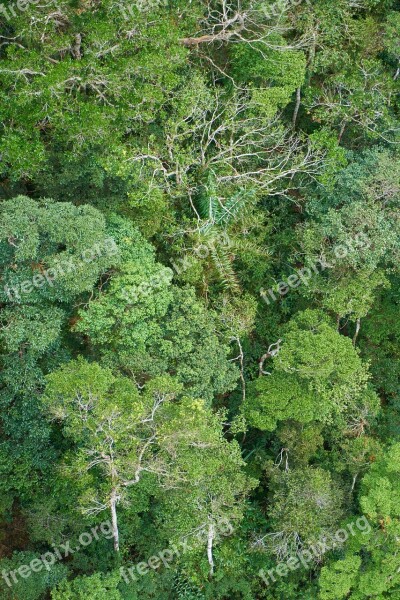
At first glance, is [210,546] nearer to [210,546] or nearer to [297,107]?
[210,546]

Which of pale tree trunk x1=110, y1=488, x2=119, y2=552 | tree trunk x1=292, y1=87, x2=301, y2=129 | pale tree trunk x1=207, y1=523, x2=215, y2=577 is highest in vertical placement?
tree trunk x1=292, y1=87, x2=301, y2=129

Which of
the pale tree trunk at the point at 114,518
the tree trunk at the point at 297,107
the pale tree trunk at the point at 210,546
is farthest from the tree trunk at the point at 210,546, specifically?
the tree trunk at the point at 297,107

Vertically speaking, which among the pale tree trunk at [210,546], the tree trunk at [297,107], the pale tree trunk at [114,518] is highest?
the tree trunk at [297,107]

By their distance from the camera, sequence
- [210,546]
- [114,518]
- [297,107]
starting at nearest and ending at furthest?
1. [114,518]
2. [210,546]
3. [297,107]

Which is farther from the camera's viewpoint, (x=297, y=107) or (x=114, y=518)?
(x=297, y=107)

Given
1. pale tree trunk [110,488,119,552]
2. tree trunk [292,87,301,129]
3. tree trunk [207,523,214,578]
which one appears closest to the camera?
pale tree trunk [110,488,119,552]

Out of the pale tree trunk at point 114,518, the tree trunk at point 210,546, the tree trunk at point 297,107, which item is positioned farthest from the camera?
the tree trunk at point 297,107

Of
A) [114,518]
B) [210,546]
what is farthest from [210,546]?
[114,518]

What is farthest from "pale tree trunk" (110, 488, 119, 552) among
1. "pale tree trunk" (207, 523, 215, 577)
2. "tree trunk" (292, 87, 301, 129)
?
"tree trunk" (292, 87, 301, 129)

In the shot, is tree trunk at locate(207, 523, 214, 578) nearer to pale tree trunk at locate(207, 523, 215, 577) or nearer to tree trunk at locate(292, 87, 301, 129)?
pale tree trunk at locate(207, 523, 215, 577)

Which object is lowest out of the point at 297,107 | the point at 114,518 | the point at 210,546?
the point at 210,546

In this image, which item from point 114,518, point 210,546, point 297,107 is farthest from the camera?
point 297,107

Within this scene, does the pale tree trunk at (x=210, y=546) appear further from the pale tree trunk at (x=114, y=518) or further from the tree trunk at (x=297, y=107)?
the tree trunk at (x=297, y=107)
